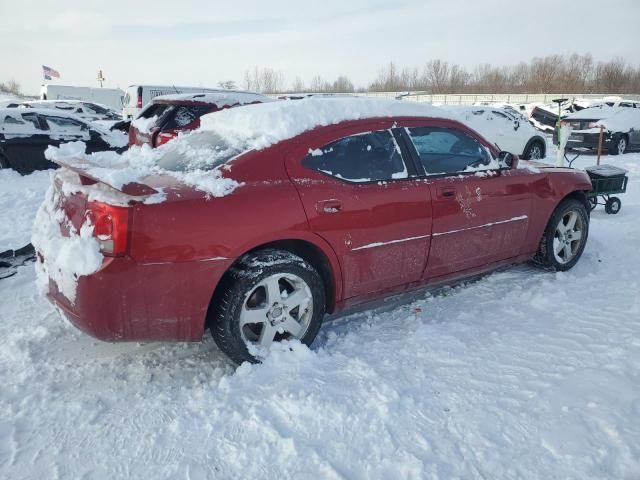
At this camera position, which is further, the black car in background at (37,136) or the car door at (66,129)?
the car door at (66,129)

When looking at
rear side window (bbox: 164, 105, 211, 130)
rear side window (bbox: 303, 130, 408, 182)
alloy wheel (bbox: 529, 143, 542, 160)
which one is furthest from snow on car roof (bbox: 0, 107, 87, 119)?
alloy wheel (bbox: 529, 143, 542, 160)

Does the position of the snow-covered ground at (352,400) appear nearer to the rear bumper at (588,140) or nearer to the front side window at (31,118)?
the front side window at (31,118)

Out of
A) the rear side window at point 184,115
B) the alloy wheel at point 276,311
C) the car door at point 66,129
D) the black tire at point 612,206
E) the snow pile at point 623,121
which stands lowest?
the alloy wheel at point 276,311

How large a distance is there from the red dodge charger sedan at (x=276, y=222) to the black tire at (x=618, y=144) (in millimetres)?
12155

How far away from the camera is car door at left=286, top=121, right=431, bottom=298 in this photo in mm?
3123

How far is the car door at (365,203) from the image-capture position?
3.12 m

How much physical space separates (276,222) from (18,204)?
18.4ft

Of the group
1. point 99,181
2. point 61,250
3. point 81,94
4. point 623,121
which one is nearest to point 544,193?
point 99,181

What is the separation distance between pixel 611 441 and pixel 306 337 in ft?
5.60

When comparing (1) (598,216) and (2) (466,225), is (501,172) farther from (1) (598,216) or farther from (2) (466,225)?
(1) (598,216)

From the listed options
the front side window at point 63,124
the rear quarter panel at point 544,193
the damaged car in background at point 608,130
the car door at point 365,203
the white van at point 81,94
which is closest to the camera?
the car door at point 365,203

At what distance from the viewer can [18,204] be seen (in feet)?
22.8

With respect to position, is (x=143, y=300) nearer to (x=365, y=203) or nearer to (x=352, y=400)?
(x=352, y=400)

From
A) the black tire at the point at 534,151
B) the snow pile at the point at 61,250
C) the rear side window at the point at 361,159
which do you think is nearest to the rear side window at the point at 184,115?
the snow pile at the point at 61,250
